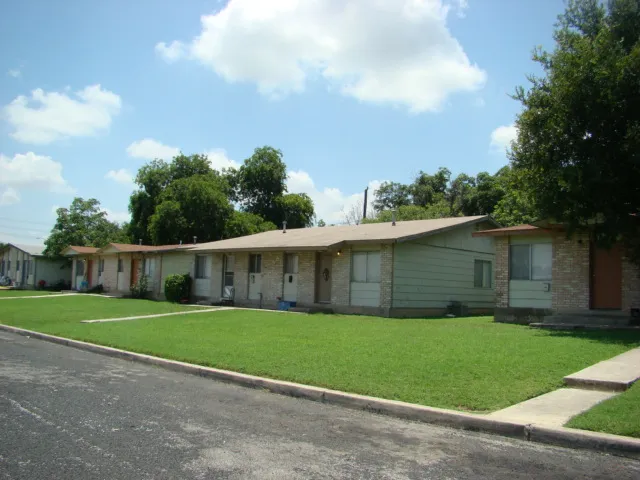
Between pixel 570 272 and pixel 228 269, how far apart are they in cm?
1572

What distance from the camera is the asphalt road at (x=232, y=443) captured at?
4.84 metres

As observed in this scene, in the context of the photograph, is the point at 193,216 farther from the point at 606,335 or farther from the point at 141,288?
the point at 606,335

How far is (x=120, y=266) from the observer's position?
36.4 meters

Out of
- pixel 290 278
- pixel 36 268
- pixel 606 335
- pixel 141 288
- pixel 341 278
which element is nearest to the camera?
pixel 606 335

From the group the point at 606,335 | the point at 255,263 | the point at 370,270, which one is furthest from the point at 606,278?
the point at 255,263

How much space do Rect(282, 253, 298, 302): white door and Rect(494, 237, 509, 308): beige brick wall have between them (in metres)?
8.44

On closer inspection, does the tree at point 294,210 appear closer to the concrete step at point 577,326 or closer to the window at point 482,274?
the window at point 482,274

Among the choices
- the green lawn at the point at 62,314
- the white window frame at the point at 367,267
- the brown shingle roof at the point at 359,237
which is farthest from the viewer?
the white window frame at the point at 367,267

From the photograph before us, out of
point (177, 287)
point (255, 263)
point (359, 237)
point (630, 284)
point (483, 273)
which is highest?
point (359, 237)

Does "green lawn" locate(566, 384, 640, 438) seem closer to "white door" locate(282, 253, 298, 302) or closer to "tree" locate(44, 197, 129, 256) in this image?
"white door" locate(282, 253, 298, 302)

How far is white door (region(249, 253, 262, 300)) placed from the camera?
25.5 meters

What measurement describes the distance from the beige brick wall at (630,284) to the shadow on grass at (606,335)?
185cm

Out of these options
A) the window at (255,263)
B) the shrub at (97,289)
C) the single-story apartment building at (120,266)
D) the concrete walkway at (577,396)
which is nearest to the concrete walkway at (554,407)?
the concrete walkway at (577,396)

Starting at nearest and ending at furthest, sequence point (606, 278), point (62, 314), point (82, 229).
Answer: point (606, 278) < point (62, 314) < point (82, 229)
